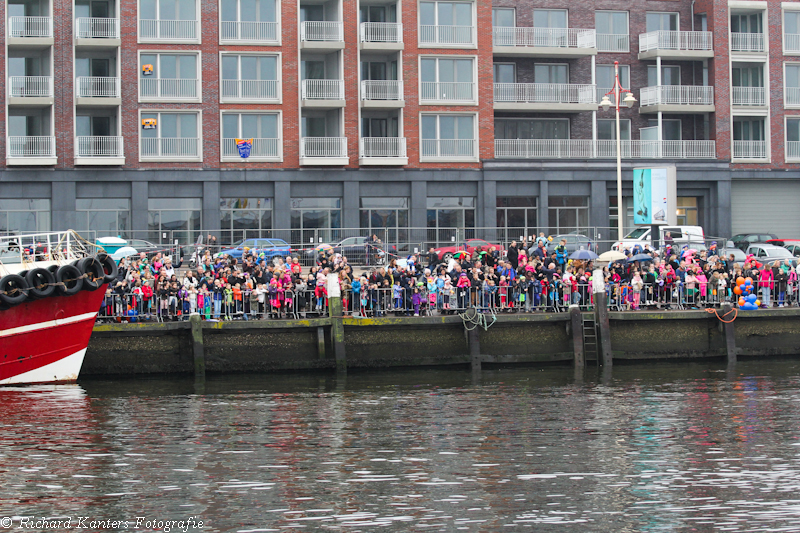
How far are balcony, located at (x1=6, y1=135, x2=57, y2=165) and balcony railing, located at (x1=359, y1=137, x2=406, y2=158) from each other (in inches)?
583

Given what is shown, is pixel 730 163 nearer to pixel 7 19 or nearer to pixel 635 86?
pixel 635 86

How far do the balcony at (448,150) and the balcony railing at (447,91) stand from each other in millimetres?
2128

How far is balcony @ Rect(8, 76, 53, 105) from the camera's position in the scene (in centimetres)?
4838

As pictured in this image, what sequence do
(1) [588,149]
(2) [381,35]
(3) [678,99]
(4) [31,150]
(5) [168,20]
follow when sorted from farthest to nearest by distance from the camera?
(3) [678,99] < (1) [588,149] < (2) [381,35] < (5) [168,20] < (4) [31,150]

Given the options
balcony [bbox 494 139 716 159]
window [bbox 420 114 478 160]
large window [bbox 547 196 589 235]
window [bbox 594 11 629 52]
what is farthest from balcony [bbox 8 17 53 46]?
window [bbox 594 11 629 52]

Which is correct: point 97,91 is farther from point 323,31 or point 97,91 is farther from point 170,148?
point 323,31

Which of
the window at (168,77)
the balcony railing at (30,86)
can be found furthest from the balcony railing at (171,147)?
the balcony railing at (30,86)

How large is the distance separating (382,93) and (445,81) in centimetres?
340

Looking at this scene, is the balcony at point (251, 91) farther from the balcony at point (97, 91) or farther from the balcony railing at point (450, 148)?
the balcony railing at point (450, 148)

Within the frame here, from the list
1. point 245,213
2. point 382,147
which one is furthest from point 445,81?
point 245,213

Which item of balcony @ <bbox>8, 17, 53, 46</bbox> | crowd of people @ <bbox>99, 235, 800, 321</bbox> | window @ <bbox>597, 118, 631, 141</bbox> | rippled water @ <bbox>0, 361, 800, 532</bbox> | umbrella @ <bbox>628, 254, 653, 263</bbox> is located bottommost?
rippled water @ <bbox>0, 361, 800, 532</bbox>

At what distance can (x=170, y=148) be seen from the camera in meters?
50.2

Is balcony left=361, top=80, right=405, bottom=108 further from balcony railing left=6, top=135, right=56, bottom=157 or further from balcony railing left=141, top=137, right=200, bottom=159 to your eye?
balcony railing left=6, top=135, right=56, bottom=157

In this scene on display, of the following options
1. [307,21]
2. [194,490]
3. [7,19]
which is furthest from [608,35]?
[194,490]
